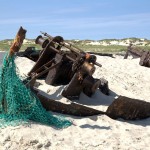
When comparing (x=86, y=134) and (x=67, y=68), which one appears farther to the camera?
(x=67, y=68)

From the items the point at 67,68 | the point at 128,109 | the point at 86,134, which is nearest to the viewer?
the point at 86,134

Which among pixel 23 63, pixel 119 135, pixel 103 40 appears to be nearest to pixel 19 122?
pixel 119 135

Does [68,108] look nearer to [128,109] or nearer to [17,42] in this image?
[128,109]

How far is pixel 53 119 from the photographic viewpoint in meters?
7.75

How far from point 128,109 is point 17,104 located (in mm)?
2411

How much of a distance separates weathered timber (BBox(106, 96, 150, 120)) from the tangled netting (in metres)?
1.14

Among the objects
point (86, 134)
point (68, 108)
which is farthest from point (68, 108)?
point (86, 134)

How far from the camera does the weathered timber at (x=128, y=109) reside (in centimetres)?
856

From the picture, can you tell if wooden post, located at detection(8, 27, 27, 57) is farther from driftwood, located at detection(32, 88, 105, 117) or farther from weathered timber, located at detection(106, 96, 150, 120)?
weathered timber, located at detection(106, 96, 150, 120)

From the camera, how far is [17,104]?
7.65 metres

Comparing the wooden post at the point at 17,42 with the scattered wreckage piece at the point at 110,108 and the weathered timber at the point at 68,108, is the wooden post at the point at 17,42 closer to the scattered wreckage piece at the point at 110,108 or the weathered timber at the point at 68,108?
the scattered wreckage piece at the point at 110,108

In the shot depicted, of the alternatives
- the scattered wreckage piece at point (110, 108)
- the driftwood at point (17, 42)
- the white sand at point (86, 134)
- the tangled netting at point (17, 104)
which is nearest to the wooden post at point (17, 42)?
the driftwood at point (17, 42)

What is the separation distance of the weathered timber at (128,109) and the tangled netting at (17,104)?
1.14m

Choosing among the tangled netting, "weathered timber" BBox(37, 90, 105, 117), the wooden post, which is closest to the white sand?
"weathered timber" BBox(37, 90, 105, 117)
